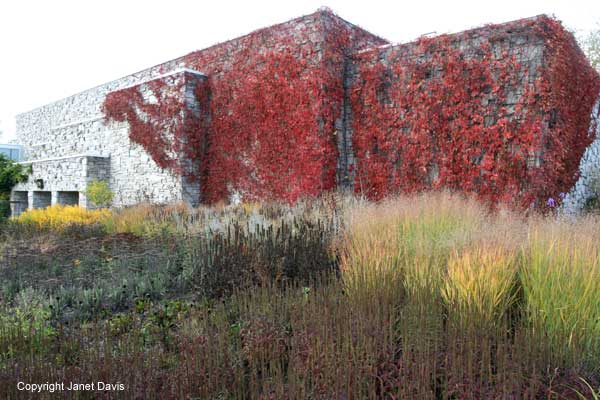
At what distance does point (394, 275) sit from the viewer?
3771mm

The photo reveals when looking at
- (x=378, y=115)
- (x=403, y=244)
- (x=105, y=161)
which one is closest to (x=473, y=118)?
(x=378, y=115)

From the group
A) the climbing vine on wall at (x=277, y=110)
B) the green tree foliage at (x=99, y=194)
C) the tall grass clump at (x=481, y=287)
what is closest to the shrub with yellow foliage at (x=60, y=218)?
the green tree foliage at (x=99, y=194)

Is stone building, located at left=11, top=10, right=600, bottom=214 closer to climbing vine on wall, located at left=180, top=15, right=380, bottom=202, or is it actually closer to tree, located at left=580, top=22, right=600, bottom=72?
climbing vine on wall, located at left=180, top=15, right=380, bottom=202

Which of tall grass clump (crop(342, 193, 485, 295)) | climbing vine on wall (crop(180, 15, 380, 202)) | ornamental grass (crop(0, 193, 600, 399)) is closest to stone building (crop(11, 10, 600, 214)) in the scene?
climbing vine on wall (crop(180, 15, 380, 202))

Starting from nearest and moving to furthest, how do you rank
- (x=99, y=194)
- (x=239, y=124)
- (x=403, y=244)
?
(x=403, y=244) → (x=239, y=124) → (x=99, y=194)

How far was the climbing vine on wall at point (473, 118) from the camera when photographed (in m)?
7.61

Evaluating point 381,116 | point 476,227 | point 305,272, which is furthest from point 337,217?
point 381,116

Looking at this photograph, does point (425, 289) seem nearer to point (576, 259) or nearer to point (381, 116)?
point (576, 259)

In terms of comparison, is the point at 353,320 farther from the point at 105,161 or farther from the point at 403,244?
the point at 105,161

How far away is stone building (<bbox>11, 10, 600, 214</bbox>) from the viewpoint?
8.38 meters

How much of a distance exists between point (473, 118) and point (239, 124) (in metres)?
5.69

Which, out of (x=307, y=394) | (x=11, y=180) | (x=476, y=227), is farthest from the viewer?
(x=11, y=180)

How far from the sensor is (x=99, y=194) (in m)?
13.2

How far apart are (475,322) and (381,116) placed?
6859mm
